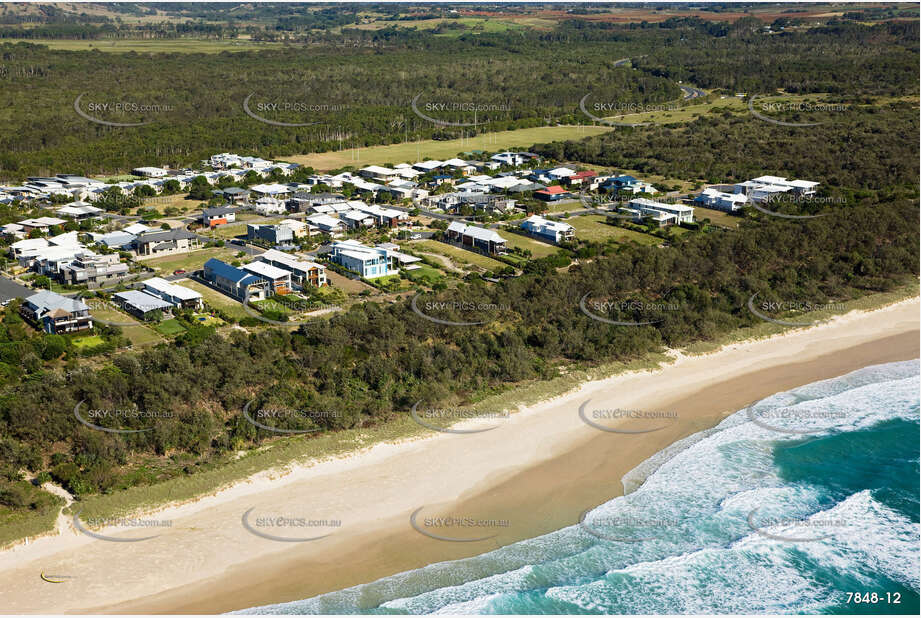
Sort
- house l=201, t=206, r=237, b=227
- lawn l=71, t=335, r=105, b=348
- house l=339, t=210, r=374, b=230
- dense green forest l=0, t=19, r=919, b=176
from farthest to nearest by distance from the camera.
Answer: dense green forest l=0, t=19, r=919, b=176, house l=201, t=206, r=237, b=227, house l=339, t=210, r=374, b=230, lawn l=71, t=335, r=105, b=348

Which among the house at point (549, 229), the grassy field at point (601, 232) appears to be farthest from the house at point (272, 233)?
the grassy field at point (601, 232)

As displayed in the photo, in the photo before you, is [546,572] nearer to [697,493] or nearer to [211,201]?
[697,493]

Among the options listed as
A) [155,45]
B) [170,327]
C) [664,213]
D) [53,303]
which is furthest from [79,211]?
[155,45]

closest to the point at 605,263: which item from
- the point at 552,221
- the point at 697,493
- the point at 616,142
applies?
the point at 552,221

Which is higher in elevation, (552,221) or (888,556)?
(552,221)

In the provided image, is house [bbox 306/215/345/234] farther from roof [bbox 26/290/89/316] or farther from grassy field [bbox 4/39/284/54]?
grassy field [bbox 4/39/284/54]

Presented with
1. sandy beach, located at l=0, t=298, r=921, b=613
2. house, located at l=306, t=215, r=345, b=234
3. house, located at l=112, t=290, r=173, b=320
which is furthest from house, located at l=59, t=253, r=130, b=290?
sandy beach, located at l=0, t=298, r=921, b=613

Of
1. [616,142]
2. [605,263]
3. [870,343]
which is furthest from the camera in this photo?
[616,142]
